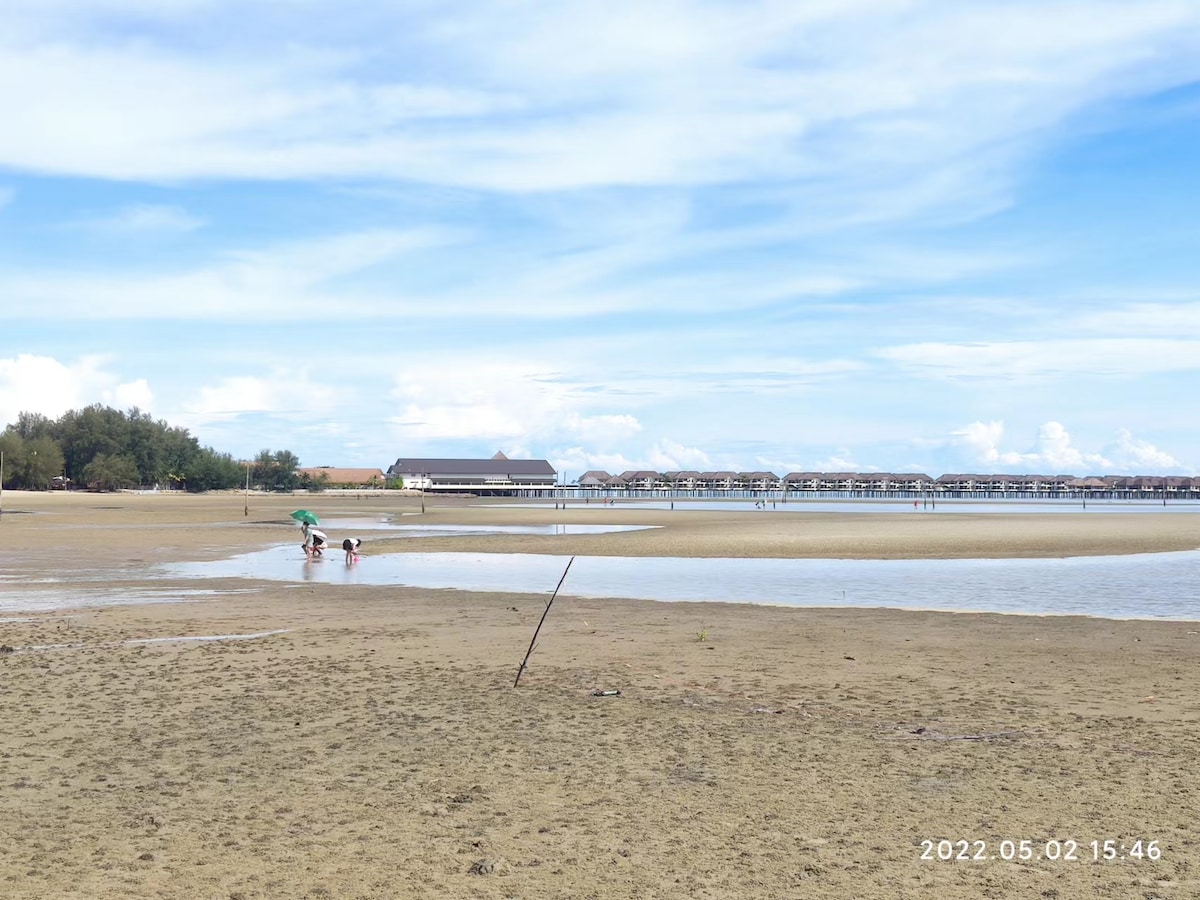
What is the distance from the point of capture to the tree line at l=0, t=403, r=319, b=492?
13612 cm

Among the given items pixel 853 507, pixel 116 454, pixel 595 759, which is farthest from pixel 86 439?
pixel 595 759

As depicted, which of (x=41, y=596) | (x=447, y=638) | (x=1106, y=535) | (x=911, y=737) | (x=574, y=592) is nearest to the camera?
(x=911, y=737)

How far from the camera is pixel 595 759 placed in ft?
29.8

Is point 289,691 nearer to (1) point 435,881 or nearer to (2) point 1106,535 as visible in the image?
(1) point 435,881

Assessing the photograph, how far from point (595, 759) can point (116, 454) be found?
148m

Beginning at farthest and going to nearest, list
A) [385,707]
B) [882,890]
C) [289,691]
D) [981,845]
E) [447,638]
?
1. [447,638]
2. [289,691]
3. [385,707]
4. [981,845]
5. [882,890]

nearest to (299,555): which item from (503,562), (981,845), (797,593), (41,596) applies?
(503,562)

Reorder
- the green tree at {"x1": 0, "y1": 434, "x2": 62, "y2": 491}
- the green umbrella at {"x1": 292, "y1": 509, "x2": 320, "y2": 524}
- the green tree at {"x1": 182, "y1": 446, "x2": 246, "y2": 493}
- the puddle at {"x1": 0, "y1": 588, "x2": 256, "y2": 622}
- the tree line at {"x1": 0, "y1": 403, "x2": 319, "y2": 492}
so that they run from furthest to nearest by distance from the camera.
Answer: the green tree at {"x1": 182, "y1": 446, "x2": 246, "y2": 493}
the tree line at {"x1": 0, "y1": 403, "x2": 319, "y2": 492}
the green tree at {"x1": 0, "y1": 434, "x2": 62, "y2": 491}
the green umbrella at {"x1": 292, "y1": 509, "x2": 320, "y2": 524}
the puddle at {"x1": 0, "y1": 588, "x2": 256, "y2": 622}

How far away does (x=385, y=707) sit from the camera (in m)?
11.2

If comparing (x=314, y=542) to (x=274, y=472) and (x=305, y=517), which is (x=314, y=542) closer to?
(x=305, y=517)

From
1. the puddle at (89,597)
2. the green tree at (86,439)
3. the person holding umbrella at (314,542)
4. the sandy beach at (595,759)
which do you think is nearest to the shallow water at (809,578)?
the person holding umbrella at (314,542)

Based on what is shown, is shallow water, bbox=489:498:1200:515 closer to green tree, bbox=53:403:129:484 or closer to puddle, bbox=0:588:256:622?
green tree, bbox=53:403:129:484

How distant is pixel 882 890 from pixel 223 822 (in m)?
4.26

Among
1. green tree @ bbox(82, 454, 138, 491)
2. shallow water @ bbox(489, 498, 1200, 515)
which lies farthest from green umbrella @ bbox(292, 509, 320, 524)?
green tree @ bbox(82, 454, 138, 491)
